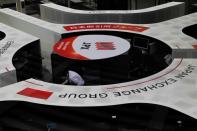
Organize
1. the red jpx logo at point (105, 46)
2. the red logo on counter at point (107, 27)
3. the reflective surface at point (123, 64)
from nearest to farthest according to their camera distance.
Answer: the reflective surface at point (123, 64)
the red jpx logo at point (105, 46)
the red logo on counter at point (107, 27)

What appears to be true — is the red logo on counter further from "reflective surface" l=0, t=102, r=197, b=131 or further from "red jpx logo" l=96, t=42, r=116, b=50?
"reflective surface" l=0, t=102, r=197, b=131

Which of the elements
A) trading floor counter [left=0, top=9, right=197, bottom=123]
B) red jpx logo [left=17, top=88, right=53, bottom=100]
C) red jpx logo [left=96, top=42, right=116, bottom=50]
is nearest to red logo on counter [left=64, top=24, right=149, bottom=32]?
trading floor counter [left=0, top=9, right=197, bottom=123]

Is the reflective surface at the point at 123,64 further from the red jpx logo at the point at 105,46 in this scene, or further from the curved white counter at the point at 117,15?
the curved white counter at the point at 117,15

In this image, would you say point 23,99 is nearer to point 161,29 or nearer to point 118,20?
point 161,29

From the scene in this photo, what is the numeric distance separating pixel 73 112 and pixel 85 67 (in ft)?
5.99

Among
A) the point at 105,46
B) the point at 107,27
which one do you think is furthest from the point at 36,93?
the point at 107,27

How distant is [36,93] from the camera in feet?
19.5

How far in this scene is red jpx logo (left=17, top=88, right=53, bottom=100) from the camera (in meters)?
5.82

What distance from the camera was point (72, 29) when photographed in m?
9.71

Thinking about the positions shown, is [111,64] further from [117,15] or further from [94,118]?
[117,15]

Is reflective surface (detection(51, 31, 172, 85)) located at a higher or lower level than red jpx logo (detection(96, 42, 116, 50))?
lower

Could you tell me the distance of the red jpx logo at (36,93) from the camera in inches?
229

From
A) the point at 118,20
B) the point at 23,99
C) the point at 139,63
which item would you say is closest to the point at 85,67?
the point at 139,63

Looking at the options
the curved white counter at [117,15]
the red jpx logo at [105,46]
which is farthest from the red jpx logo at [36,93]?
the curved white counter at [117,15]
